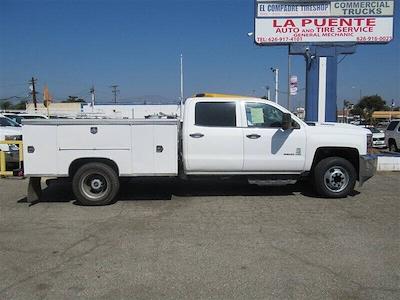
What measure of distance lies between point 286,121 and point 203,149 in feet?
5.52

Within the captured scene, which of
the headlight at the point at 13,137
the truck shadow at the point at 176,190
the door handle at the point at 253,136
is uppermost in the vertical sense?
the door handle at the point at 253,136

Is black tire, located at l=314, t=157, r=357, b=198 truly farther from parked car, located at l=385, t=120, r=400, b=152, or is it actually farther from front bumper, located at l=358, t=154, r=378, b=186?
parked car, located at l=385, t=120, r=400, b=152

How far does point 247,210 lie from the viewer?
8.13 metres

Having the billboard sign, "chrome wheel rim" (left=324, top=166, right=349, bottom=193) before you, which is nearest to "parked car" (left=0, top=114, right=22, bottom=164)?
the billboard sign

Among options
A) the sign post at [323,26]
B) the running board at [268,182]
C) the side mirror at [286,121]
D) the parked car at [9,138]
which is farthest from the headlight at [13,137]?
the side mirror at [286,121]

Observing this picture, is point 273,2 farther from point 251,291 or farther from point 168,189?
point 251,291

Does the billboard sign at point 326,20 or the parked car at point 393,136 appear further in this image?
the parked car at point 393,136

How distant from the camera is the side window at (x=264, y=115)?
8992 millimetres

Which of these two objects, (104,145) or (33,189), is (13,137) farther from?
(104,145)

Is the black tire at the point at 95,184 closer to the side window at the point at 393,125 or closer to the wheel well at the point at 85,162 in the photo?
the wheel well at the point at 85,162

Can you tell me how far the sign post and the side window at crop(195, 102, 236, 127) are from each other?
5.83 meters

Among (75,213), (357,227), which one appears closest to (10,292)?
(75,213)

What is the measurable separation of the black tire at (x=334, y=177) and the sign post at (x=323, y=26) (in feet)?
19.2

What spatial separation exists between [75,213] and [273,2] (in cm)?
914
